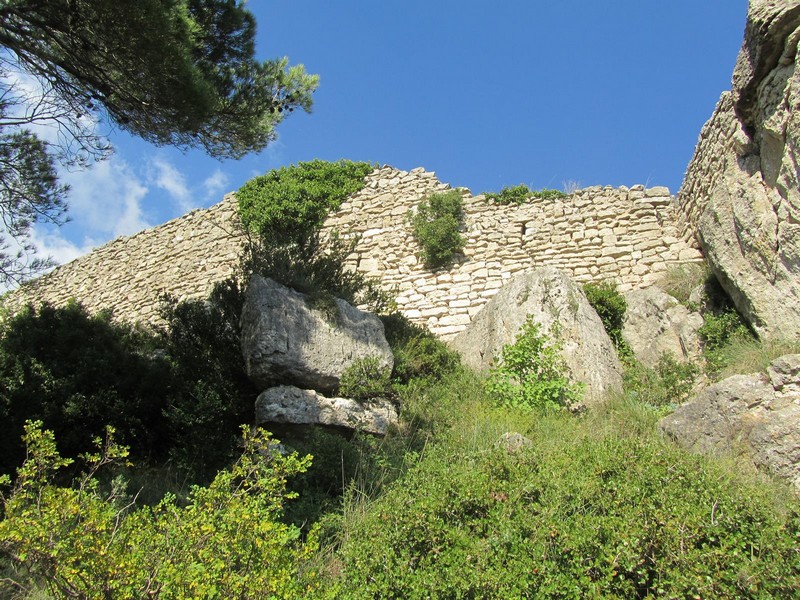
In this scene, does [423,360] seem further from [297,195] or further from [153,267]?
[153,267]

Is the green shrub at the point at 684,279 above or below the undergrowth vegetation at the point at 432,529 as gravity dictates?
above

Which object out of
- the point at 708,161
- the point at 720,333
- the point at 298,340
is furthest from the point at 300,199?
the point at 720,333

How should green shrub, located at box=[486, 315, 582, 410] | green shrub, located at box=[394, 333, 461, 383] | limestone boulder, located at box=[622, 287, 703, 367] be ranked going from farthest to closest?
1. limestone boulder, located at box=[622, 287, 703, 367]
2. green shrub, located at box=[394, 333, 461, 383]
3. green shrub, located at box=[486, 315, 582, 410]

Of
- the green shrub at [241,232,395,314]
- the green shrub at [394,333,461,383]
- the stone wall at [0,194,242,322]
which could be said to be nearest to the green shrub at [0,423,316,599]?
the green shrub at [241,232,395,314]

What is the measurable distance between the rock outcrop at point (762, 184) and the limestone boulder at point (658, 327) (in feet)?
2.28

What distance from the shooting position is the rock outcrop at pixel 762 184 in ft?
22.8

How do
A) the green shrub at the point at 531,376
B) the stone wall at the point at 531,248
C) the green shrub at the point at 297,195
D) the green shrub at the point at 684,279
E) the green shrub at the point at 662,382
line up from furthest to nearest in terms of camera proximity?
the green shrub at the point at 297,195 → the stone wall at the point at 531,248 → the green shrub at the point at 684,279 → the green shrub at the point at 662,382 → the green shrub at the point at 531,376

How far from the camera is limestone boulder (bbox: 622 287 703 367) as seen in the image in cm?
877

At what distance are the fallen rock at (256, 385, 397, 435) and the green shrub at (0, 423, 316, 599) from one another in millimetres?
2986

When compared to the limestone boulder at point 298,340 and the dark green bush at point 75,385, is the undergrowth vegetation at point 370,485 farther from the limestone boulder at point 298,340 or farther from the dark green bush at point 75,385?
the limestone boulder at point 298,340

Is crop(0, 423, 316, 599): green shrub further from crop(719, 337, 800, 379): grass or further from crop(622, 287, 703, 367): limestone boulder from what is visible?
crop(622, 287, 703, 367): limestone boulder

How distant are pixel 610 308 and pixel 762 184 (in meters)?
2.85

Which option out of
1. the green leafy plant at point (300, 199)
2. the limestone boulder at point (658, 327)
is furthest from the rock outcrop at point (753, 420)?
the green leafy plant at point (300, 199)

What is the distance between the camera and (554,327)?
847cm
